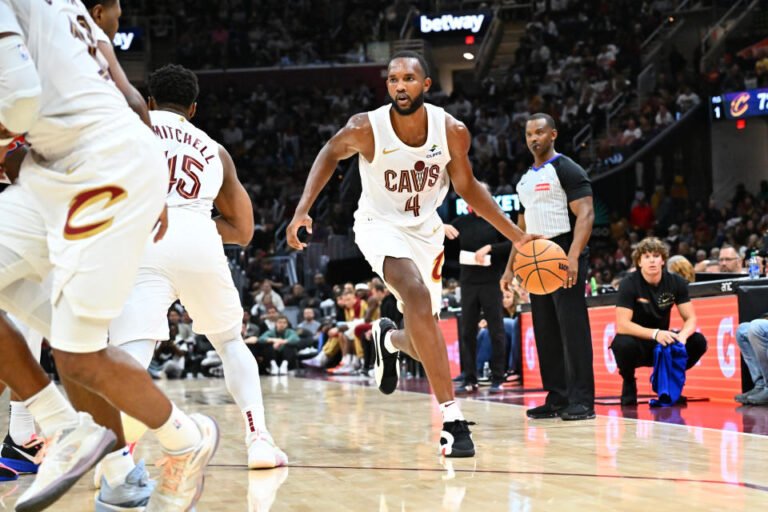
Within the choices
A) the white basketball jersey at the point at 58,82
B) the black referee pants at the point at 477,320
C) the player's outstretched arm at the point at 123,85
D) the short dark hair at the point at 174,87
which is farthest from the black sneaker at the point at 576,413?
the white basketball jersey at the point at 58,82

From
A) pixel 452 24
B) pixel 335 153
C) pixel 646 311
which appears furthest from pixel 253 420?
pixel 452 24

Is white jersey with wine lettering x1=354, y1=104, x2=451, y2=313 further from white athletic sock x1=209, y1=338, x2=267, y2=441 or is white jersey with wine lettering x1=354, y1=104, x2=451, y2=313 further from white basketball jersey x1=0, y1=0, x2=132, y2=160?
white basketball jersey x1=0, y1=0, x2=132, y2=160

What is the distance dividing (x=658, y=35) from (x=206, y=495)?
22.4 meters

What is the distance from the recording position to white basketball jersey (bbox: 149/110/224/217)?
415 centimetres

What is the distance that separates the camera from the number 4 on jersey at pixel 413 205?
5238 millimetres

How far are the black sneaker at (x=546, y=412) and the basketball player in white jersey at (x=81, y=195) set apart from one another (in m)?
3.92

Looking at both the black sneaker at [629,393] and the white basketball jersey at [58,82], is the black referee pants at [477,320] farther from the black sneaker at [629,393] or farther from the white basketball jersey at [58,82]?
the white basketball jersey at [58,82]

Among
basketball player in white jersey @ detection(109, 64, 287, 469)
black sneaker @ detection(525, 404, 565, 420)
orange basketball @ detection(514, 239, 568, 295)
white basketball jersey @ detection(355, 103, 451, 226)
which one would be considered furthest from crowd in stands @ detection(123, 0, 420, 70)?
basketball player in white jersey @ detection(109, 64, 287, 469)

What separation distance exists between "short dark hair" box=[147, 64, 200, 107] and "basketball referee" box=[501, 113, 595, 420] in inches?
106


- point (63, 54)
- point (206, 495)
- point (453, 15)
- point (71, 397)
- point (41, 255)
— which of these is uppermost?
point (453, 15)

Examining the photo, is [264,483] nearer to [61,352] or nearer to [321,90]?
[61,352]

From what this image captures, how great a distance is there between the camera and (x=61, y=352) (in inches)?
115

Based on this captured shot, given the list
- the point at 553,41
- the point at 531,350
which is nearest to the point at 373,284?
the point at 531,350

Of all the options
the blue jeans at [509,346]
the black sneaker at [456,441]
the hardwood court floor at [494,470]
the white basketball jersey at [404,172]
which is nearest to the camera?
the hardwood court floor at [494,470]
